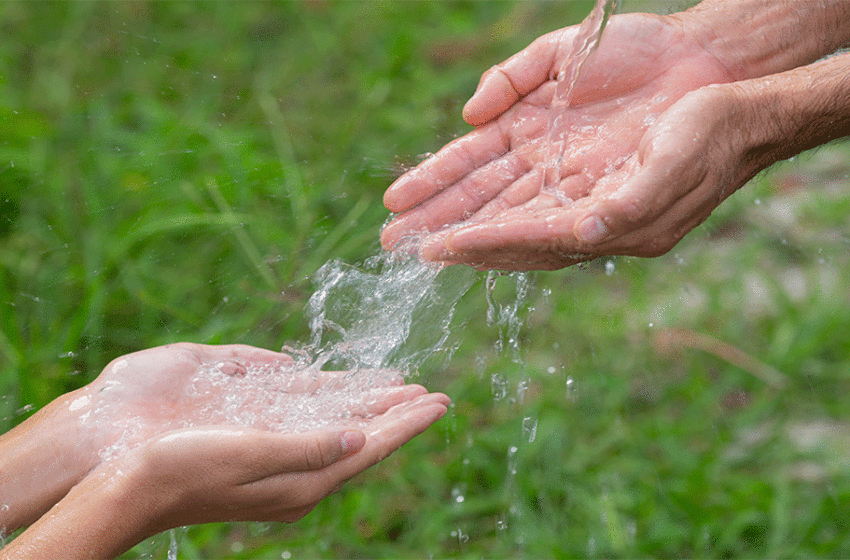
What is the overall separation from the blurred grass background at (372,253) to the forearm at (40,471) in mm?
615

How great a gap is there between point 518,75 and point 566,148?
291mm

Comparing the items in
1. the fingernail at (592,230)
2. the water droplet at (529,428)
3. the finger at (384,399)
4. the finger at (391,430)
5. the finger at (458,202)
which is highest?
the fingernail at (592,230)

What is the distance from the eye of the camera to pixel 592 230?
1702mm

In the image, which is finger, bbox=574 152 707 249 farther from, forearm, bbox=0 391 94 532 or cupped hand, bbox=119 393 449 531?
forearm, bbox=0 391 94 532

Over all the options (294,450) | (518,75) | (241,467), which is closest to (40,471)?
(241,467)

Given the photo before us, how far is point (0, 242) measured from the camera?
9.81ft

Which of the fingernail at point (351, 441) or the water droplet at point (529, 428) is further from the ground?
the fingernail at point (351, 441)

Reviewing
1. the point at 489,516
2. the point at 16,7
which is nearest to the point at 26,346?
the point at 489,516

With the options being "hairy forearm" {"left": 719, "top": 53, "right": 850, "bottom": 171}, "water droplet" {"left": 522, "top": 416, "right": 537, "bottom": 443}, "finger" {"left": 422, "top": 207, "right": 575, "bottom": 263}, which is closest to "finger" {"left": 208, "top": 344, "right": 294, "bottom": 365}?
"finger" {"left": 422, "top": 207, "right": 575, "bottom": 263}

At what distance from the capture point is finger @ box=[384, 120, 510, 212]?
220cm

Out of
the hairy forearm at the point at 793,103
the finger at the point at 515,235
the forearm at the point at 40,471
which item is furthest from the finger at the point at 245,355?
the hairy forearm at the point at 793,103

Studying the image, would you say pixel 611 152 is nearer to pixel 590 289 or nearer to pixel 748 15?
pixel 748 15

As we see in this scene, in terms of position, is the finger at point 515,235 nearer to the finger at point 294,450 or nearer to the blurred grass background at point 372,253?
the finger at point 294,450

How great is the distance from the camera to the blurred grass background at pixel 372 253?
2.39 metres
